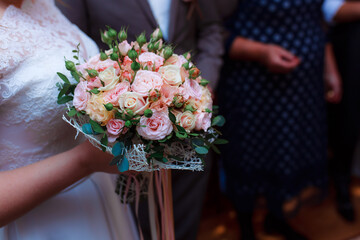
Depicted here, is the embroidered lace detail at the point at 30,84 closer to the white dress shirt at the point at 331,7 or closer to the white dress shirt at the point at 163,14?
the white dress shirt at the point at 163,14

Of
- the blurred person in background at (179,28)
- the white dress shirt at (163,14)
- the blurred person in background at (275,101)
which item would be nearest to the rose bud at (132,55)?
the blurred person in background at (179,28)

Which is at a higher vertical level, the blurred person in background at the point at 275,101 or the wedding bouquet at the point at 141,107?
the wedding bouquet at the point at 141,107

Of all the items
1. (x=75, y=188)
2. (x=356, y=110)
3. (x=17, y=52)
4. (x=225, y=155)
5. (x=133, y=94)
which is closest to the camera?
(x=133, y=94)

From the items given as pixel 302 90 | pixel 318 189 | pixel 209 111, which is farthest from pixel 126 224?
pixel 318 189

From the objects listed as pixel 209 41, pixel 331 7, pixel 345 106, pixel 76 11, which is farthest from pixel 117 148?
pixel 345 106

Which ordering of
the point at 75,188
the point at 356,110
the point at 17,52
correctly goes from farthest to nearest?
the point at 356,110
the point at 75,188
the point at 17,52

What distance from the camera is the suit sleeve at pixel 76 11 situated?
3.07 ft

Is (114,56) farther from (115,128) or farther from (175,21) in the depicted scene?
(175,21)

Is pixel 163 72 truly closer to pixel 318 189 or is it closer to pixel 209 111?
pixel 209 111

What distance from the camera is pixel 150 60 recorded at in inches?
26.9

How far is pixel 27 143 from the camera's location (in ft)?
2.70

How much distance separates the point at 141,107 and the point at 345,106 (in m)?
1.83

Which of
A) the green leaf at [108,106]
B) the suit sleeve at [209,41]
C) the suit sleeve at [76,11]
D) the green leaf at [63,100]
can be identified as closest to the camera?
the green leaf at [108,106]

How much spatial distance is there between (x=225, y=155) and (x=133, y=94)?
121cm
